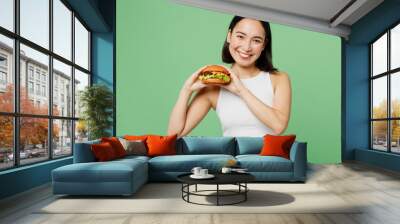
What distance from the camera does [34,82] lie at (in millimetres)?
5566

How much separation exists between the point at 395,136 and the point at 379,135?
739 millimetres

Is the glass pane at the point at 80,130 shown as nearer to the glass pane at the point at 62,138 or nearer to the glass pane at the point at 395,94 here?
the glass pane at the point at 62,138

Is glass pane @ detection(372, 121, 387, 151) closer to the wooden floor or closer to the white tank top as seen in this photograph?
the white tank top

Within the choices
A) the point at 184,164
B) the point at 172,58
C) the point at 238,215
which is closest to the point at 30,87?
the point at 184,164

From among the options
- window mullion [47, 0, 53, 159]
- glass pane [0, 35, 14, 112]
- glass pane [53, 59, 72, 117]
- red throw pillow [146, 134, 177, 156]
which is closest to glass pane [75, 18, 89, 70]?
glass pane [53, 59, 72, 117]

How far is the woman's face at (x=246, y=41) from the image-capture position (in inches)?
310

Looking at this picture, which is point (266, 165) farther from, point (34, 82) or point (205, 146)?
point (34, 82)

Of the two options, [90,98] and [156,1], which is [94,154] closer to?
[90,98]

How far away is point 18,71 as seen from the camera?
4992mm

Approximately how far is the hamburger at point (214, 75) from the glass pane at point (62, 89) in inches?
101

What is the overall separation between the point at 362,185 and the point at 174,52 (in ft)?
14.5

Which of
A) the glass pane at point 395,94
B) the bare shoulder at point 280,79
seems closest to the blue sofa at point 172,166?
the bare shoulder at point 280,79

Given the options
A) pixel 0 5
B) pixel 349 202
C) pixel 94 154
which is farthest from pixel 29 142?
pixel 349 202

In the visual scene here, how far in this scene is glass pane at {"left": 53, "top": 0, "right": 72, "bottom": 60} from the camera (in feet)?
20.9
